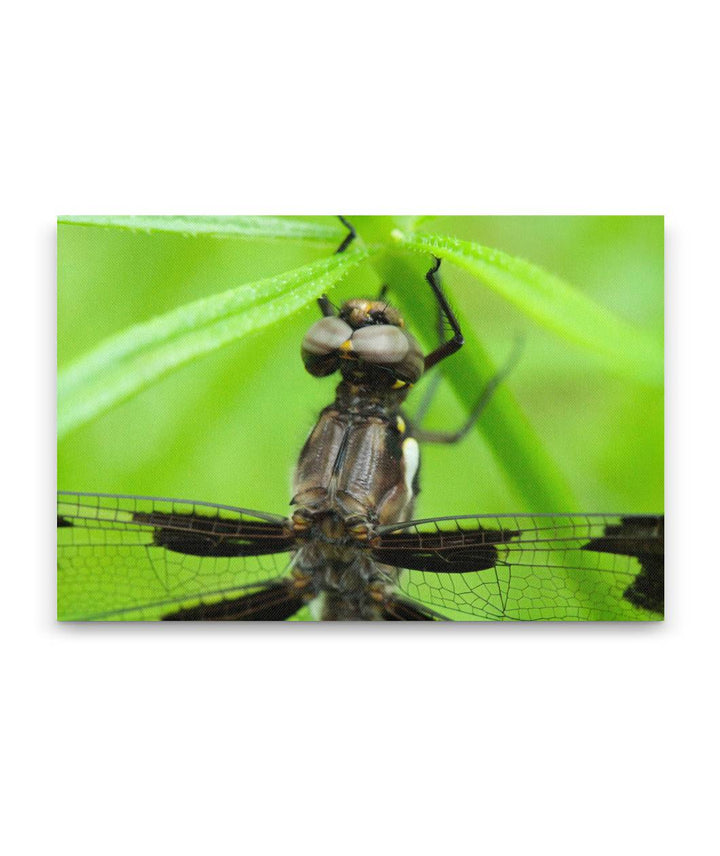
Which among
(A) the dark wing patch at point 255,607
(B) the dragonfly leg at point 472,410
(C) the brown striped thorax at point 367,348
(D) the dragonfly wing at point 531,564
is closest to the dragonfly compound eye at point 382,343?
(C) the brown striped thorax at point 367,348

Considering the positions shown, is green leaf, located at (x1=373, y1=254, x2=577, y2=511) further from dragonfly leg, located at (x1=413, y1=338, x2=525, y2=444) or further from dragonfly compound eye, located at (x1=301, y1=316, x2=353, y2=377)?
dragonfly compound eye, located at (x1=301, y1=316, x2=353, y2=377)

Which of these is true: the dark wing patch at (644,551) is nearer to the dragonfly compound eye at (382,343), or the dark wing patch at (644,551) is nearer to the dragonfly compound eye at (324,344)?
the dragonfly compound eye at (382,343)

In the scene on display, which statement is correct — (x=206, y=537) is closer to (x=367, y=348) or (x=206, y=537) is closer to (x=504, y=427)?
(x=367, y=348)

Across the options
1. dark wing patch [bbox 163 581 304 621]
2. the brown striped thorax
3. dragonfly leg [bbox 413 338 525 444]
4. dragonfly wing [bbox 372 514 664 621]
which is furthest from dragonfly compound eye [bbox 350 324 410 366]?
dark wing patch [bbox 163 581 304 621]
